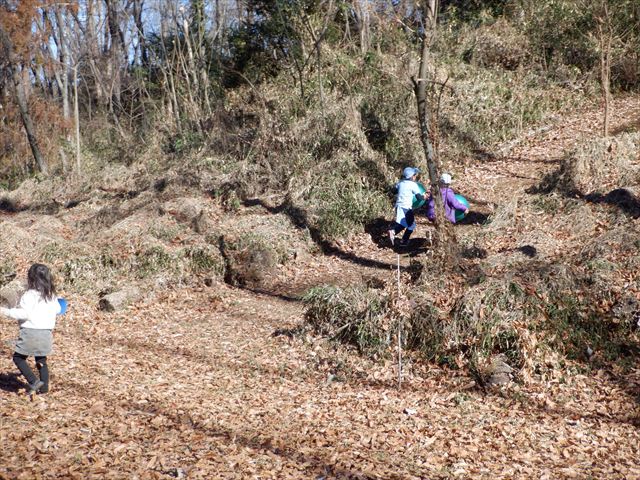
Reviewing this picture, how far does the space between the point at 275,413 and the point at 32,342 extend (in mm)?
2229

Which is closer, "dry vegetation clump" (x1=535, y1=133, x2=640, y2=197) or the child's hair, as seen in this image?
the child's hair

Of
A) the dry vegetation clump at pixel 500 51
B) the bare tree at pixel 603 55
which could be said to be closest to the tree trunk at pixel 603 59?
the bare tree at pixel 603 55

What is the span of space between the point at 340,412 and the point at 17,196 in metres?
15.5

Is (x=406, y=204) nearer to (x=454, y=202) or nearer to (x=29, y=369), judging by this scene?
(x=454, y=202)

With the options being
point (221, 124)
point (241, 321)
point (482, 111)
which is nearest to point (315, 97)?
point (221, 124)

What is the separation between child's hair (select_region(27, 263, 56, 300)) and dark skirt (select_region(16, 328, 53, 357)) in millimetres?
316

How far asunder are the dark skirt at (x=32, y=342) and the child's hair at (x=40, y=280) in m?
0.32

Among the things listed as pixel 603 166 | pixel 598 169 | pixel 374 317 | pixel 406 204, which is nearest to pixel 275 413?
pixel 374 317

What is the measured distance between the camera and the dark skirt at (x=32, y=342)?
5.95m

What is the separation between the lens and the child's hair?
19.5 ft

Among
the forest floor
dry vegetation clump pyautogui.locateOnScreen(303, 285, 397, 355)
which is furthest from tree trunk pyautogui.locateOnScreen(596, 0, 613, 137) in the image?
the forest floor

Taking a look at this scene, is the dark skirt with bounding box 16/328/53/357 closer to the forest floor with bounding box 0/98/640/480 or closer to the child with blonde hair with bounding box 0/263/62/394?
the child with blonde hair with bounding box 0/263/62/394

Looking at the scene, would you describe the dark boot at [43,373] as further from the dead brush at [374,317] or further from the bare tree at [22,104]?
the bare tree at [22,104]

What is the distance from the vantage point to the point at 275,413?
6.25m
